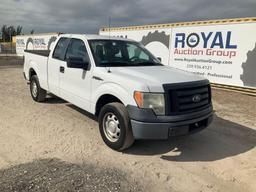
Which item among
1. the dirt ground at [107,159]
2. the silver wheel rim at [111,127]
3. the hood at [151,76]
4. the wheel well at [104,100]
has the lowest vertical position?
the dirt ground at [107,159]

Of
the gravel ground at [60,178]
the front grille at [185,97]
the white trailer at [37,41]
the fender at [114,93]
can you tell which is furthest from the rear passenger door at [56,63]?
the white trailer at [37,41]

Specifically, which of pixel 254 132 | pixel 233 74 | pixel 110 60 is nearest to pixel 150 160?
pixel 110 60

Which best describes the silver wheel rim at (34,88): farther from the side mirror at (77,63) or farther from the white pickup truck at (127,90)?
the side mirror at (77,63)

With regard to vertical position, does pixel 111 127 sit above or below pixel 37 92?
below

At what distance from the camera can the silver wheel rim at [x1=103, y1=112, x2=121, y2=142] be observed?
4145mm

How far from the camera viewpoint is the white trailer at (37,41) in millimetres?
21644

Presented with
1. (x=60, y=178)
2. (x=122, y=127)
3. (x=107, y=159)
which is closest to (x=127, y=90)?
(x=122, y=127)

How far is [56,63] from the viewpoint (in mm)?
5746

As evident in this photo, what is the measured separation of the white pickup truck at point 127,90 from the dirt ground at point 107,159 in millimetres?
480

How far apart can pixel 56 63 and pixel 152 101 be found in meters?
3.02

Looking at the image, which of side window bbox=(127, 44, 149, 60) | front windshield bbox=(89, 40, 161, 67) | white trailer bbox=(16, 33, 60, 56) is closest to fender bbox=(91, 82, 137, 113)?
front windshield bbox=(89, 40, 161, 67)

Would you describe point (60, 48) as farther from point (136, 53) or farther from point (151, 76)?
point (151, 76)

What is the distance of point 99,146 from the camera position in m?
4.38

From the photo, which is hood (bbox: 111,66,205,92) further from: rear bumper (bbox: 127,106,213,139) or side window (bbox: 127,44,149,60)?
side window (bbox: 127,44,149,60)
